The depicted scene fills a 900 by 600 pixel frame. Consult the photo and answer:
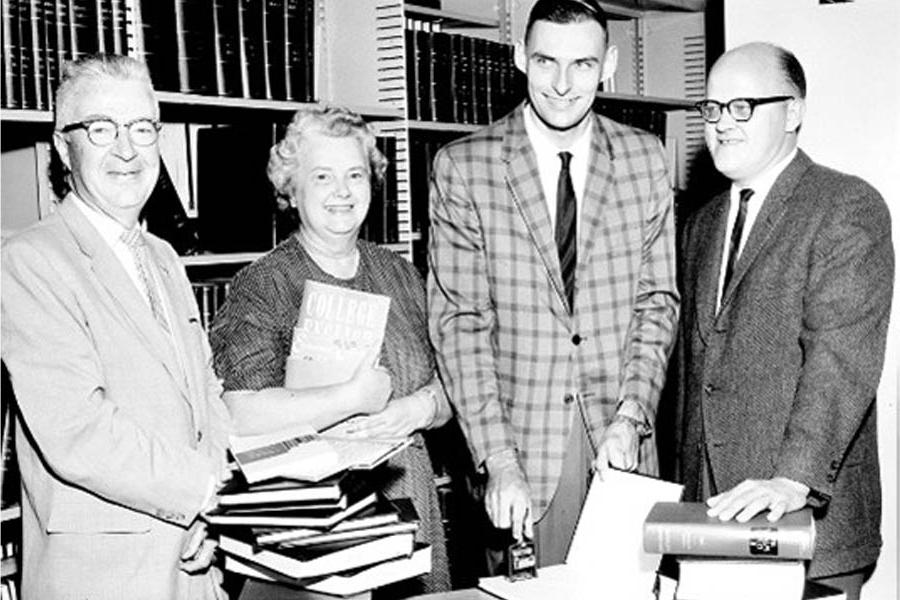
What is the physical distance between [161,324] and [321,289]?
375 millimetres

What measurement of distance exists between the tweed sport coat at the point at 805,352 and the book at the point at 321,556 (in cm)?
77

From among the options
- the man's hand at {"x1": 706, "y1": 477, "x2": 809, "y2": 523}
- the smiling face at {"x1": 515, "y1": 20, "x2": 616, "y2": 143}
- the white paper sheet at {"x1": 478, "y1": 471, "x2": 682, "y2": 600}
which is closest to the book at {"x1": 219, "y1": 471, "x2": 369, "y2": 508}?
the white paper sheet at {"x1": 478, "y1": 471, "x2": 682, "y2": 600}

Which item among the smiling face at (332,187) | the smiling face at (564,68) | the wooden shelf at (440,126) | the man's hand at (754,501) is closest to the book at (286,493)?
the man's hand at (754,501)

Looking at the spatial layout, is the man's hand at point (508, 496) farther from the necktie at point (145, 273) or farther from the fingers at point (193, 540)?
the necktie at point (145, 273)

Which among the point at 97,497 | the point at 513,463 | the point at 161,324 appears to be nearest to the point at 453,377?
the point at 513,463

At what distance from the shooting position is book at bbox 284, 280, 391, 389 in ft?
7.61

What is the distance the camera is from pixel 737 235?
2.37 meters

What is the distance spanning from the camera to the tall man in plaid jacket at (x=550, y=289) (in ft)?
7.50

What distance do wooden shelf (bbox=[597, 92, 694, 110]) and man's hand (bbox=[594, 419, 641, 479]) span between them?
229 cm

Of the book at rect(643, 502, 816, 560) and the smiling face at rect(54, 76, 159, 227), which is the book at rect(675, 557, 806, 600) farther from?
the smiling face at rect(54, 76, 159, 227)

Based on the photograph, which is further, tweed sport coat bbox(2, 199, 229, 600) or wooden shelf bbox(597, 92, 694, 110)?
wooden shelf bbox(597, 92, 694, 110)

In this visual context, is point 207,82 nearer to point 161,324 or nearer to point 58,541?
point 161,324

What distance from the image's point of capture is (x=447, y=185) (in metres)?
2.37

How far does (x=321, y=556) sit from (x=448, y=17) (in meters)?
2.53
